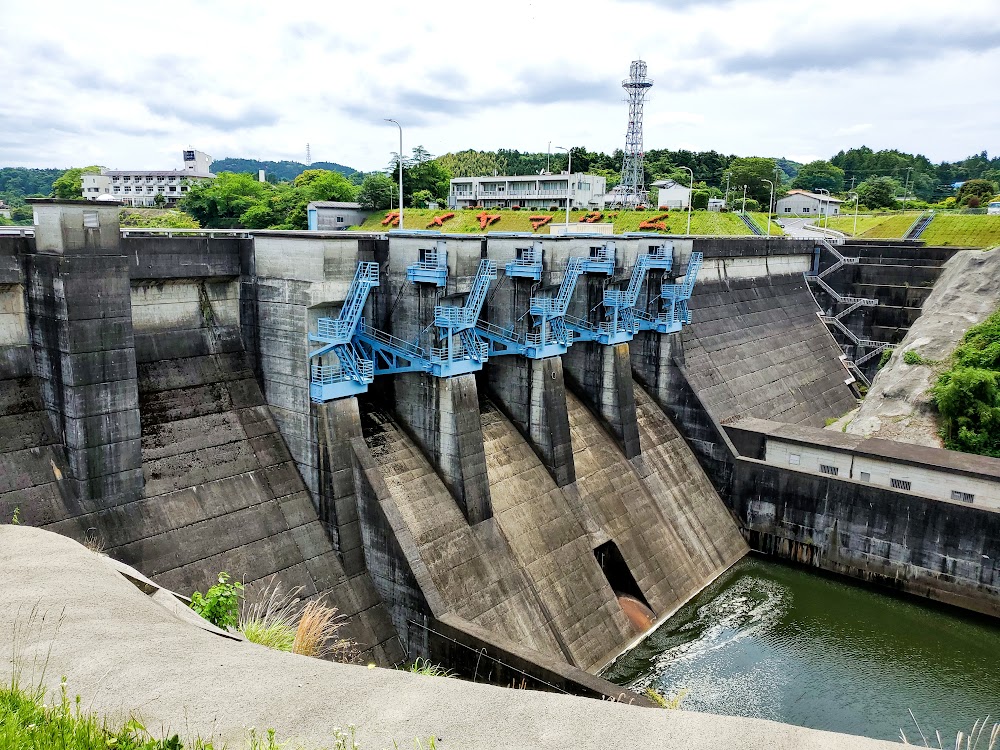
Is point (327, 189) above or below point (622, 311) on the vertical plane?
above

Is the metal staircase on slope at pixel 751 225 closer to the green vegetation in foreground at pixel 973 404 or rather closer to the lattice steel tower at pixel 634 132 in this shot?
the lattice steel tower at pixel 634 132

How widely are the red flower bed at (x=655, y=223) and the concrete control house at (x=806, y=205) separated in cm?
2530

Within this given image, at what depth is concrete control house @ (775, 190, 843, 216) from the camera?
86.1 meters

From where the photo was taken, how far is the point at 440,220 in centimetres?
7819

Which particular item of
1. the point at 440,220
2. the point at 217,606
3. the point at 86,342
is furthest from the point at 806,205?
the point at 217,606

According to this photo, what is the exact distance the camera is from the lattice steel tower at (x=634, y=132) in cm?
8744

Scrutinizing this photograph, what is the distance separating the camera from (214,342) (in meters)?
21.3

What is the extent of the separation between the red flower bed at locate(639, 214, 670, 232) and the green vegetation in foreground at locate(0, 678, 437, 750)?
216 feet

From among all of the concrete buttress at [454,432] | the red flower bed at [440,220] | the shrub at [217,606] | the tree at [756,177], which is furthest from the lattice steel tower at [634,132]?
the shrub at [217,606]

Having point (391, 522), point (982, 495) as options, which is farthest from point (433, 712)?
point (982, 495)

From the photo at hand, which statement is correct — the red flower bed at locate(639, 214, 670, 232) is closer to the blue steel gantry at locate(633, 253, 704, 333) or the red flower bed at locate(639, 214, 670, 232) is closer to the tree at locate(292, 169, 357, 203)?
the blue steel gantry at locate(633, 253, 704, 333)

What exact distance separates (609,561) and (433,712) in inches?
770

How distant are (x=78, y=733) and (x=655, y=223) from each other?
68171mm

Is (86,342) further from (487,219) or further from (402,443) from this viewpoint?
(487,219)
